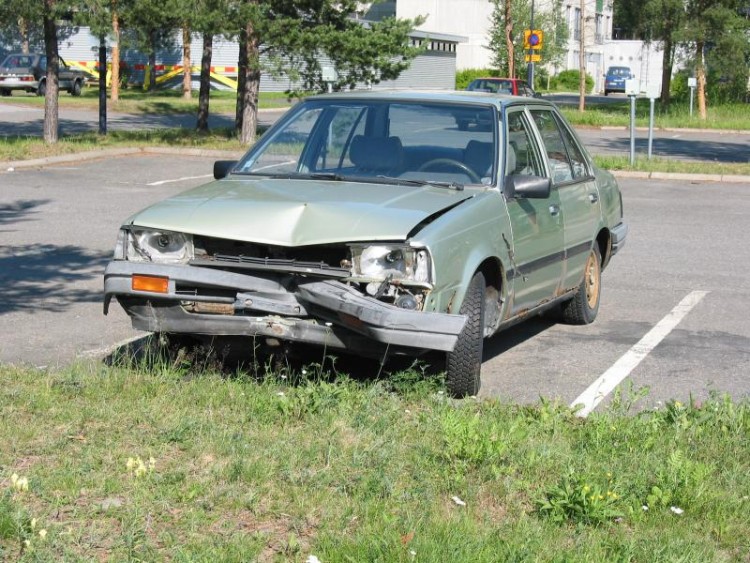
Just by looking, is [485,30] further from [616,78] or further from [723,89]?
[723,89]

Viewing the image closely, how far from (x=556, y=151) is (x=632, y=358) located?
1.61 metres

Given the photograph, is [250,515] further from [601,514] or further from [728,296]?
[728,296]

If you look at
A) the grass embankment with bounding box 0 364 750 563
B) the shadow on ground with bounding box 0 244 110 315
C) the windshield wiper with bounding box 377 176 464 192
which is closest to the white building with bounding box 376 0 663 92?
the shadow on ground with bounding box 0 244 110 315

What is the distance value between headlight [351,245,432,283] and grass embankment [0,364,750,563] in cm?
59

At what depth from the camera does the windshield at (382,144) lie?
7.69 metres

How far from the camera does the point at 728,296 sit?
35.2 ft

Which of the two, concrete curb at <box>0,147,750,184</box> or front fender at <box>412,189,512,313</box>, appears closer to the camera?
front fender at <box>412,189,512,313</box>

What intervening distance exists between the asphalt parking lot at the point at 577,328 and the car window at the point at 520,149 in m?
1.28

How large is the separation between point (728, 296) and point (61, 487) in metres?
7.38

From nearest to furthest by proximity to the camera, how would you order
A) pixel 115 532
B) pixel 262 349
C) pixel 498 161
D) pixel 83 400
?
pixel 115 532, pixel 83 400, pixel 262 349, pixel 498 161

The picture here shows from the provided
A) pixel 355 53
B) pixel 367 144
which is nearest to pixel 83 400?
pixel 367 144

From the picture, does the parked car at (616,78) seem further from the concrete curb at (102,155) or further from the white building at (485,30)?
the concrete curb at (102,155)

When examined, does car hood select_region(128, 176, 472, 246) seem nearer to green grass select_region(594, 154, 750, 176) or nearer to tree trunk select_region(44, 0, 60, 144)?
green grass select_region(594, 154, 750, 176)

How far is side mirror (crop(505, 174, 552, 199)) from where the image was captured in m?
7.46
